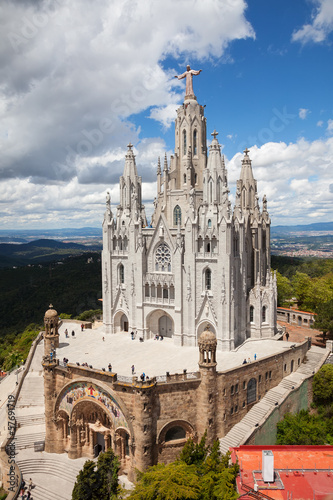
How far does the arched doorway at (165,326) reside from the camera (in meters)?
39.2

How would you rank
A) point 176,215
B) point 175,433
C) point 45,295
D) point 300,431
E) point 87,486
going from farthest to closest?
point 45,295 < point 176,215 < point 300,431 < point 175,433 < point 87,486

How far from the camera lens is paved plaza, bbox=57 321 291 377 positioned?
101 ft

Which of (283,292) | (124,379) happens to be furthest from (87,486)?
(283,292)

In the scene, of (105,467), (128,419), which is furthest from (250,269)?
(105,467)

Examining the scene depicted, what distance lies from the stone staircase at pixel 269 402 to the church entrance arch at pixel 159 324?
479 inches

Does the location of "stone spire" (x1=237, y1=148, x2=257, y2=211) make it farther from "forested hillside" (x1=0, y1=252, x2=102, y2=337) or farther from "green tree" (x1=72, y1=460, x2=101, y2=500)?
"forested hillside" (x1=0, y1=252, x2=102, y2=337)

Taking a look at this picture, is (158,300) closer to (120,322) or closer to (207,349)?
(120,322)

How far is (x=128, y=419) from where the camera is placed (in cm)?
2650

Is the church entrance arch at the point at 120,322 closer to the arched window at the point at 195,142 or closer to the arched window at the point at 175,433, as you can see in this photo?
the arched window at the point at 175,433

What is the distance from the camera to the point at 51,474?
28.8 meters

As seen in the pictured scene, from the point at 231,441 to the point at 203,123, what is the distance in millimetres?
32976

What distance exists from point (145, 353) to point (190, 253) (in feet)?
35.6

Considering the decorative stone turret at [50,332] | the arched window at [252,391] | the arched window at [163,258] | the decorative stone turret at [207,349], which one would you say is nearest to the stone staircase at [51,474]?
the decorative stone turret at [50,332]

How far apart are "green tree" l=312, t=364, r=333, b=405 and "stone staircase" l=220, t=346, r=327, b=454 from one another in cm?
85
